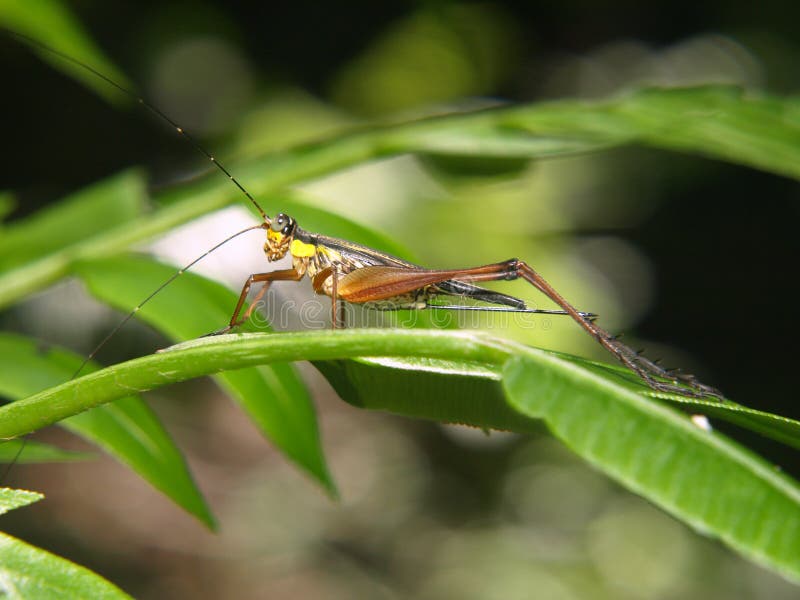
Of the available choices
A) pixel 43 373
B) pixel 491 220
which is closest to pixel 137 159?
pixel 491 220

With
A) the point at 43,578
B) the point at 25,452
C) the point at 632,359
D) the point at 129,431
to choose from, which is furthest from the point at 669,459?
the point at 129,431

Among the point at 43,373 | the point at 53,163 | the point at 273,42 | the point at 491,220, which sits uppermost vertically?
the point at 273,42

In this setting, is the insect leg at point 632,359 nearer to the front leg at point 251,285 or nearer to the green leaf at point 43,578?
the front leg at point 251,285

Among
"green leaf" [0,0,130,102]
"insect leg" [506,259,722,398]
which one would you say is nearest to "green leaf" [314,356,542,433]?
"insect leg" [506,259,722,398]

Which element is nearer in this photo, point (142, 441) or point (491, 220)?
point (142, 441)

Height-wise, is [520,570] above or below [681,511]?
above

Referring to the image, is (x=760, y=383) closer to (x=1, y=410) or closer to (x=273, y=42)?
(x=273, y=42)
